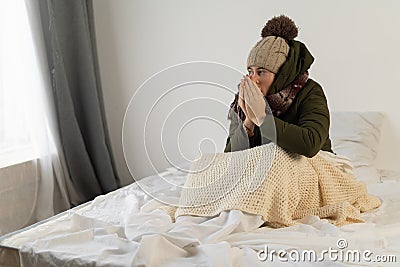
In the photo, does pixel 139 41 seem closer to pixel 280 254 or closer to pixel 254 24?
pixel 254 24

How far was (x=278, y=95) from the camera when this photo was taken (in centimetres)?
166

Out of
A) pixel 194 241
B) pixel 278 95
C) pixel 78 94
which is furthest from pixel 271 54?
pixel 78 94

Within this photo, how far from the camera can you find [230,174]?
1.52 m

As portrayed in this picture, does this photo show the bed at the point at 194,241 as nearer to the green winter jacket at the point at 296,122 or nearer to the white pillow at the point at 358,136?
the green winter jacket at the point at 296,122

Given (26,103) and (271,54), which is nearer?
(271,54)

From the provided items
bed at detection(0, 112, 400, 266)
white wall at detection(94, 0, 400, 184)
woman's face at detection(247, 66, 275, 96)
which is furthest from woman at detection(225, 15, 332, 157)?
bed at detection(0, 112, 400, 266)

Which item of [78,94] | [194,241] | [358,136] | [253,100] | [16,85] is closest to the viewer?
[194,241]

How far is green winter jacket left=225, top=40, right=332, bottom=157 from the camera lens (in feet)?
4.90

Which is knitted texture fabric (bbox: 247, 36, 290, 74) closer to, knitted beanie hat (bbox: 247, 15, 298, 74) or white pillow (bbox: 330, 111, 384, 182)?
knitted beanie hat (bbox: 247, 15, 298, 74)

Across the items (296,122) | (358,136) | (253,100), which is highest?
(253,100)

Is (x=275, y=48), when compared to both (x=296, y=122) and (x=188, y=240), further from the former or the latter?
(x=188, y=240)

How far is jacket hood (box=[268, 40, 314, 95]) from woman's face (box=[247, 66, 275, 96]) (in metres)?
0.01

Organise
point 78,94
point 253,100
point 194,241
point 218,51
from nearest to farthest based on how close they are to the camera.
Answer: point 194,241 → point 253,100 → point 218,51 → point 78,94

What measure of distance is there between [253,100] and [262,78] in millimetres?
156
